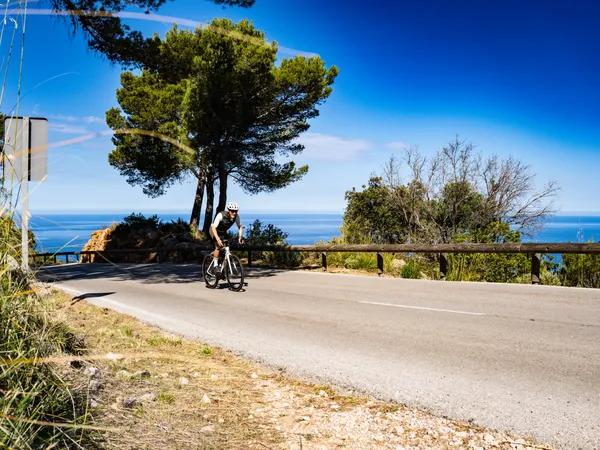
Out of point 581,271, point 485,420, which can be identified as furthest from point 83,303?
point 581,271

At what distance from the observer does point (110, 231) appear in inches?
1140

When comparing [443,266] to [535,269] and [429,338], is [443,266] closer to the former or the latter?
[535,269]

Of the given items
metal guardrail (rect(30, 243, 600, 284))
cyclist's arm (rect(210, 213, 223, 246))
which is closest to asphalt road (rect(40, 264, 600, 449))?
metal guardrail (rect(30, 243, 600, 284))

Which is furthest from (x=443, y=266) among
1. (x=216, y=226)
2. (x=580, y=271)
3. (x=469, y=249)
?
(x=216, y=226)

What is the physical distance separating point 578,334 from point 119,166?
28398mm

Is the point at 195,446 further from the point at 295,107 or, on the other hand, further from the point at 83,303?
the point at 295,107

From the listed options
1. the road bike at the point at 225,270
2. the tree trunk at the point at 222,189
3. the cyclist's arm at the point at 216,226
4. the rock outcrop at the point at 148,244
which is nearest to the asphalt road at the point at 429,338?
the road bike at the point at 225,270

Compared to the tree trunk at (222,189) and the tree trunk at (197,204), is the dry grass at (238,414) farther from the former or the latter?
the tree trunk at (197,204)

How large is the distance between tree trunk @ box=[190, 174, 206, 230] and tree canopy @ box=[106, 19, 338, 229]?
0.23ft

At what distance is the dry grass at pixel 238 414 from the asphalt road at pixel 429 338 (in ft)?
1.24

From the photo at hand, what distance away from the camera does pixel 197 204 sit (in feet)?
99.8

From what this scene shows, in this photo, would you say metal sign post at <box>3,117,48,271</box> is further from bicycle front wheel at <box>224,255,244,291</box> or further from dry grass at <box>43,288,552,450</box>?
bicycle front wheel at <box>224,255,244,291</box>

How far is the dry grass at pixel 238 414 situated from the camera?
3197mm

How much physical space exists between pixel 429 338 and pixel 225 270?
6431 millimetres
